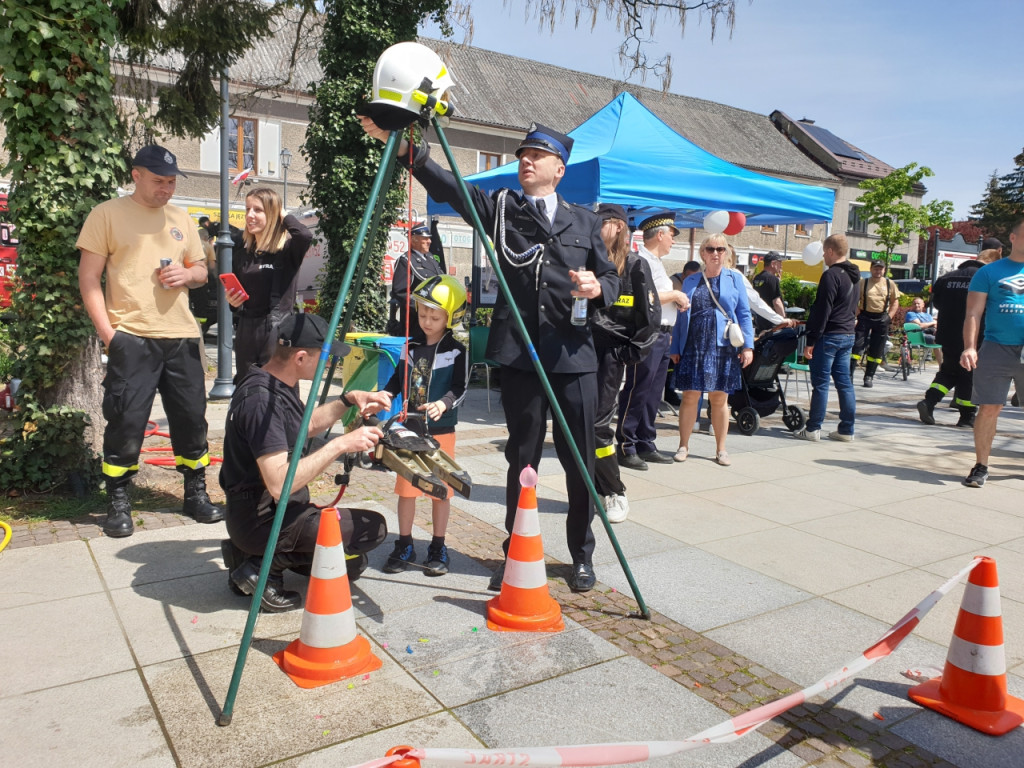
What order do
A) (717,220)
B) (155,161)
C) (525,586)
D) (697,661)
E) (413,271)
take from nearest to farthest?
(697,661) < (525,586) < (155,161) < (413,271) < (717,220)

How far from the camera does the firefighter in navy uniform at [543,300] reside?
3.76m

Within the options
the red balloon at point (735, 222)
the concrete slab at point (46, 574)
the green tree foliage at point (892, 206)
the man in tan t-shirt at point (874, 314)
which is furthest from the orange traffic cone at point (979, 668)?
the green tree foliage at point (892, 206)

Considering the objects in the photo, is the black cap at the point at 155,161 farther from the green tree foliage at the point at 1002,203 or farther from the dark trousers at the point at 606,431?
the green tree foliage at the point at 1002,203

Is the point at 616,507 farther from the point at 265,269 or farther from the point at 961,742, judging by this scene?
the point at 265,269

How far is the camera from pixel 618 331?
4.71 meters

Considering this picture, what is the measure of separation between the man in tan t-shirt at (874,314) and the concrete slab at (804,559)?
8.12 metres

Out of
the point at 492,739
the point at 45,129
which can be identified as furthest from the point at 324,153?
the point at 492,739

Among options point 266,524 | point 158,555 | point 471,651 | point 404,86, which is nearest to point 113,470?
point 158,555

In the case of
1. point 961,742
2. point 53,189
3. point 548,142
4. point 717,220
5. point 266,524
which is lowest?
point 961,742

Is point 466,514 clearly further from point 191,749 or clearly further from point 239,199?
point 239,199

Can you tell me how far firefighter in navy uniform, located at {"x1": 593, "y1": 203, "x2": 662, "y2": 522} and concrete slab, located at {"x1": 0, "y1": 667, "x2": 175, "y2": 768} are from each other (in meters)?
2.80

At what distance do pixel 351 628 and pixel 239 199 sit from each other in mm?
23709

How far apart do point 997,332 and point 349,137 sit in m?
9.82

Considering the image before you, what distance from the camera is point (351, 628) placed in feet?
9.96
